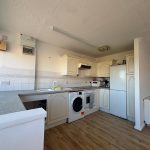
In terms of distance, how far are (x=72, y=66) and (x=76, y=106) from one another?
1.27 meters

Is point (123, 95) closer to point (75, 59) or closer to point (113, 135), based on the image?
point (113, 135)

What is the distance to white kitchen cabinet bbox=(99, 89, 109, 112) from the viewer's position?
3688 mm

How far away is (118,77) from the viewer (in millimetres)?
3338

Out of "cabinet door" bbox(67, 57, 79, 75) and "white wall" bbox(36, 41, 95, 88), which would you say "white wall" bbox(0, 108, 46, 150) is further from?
"cabinet door" bbox(67, 57, 79, 75)

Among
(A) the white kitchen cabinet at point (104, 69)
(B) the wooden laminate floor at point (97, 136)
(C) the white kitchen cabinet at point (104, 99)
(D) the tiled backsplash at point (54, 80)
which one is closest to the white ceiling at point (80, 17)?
(D) the tiled backsplash at point (54, 80)

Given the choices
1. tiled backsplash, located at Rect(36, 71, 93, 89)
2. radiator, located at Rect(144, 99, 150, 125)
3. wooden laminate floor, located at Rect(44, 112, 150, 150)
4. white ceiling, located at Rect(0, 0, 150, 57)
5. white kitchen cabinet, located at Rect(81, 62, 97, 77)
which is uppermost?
white ceiling, located at Rect(0, 0, 150, 57)

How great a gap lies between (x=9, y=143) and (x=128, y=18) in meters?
2.30

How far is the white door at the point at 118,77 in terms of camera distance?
3195 millimetres

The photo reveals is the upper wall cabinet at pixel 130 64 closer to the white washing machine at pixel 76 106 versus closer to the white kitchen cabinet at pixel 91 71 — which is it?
the white kitchen cabinet at pixel 91 71

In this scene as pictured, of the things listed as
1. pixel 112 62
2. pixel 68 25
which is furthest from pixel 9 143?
pixel 112 62

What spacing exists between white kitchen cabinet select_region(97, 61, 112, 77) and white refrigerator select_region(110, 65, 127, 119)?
1.00 ft

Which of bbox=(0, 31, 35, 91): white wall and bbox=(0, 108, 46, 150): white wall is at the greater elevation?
bbox=(0, 31, 35, 91): white wall

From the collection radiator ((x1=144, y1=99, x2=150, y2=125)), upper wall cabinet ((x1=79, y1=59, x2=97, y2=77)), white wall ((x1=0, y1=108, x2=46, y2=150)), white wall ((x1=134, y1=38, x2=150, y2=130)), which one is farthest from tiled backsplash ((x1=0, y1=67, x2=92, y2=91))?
radiator ((x1=144, y1=99, x2=150, y2=125))

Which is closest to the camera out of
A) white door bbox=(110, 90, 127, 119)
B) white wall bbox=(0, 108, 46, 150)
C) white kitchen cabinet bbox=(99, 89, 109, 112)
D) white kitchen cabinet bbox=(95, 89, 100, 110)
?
white wall bbox=(0, 108, 46, 150)
